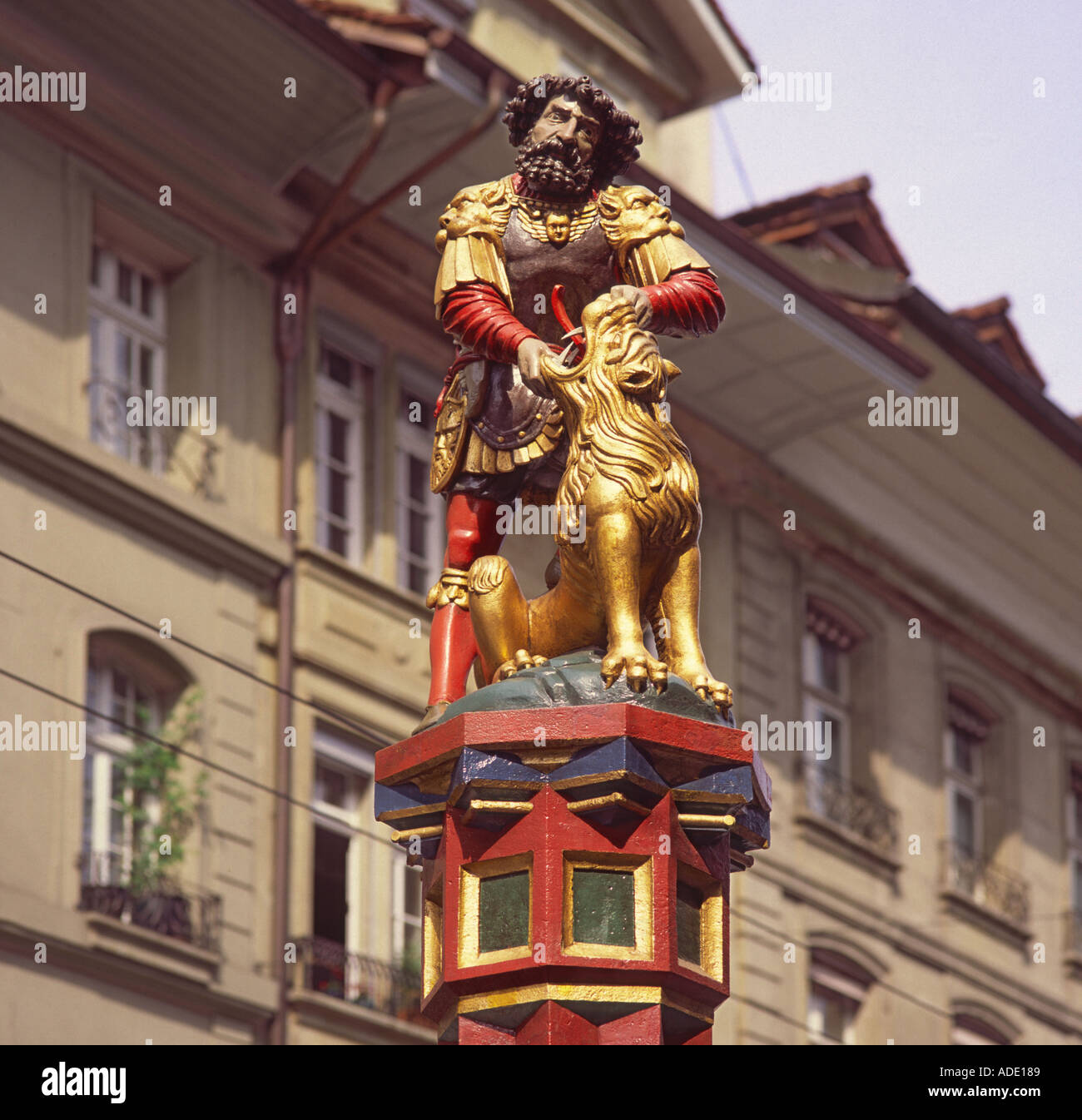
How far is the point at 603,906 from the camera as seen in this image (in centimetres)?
678

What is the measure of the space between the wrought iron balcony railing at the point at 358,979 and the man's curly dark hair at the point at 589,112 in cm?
1129

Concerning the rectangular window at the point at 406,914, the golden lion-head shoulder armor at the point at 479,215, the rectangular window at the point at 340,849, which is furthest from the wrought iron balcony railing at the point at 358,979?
the golden lion-head shoulder armor at the point at 479,215

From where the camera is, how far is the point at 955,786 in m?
26.6

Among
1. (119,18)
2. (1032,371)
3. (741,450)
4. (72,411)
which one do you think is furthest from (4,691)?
(1032,371)

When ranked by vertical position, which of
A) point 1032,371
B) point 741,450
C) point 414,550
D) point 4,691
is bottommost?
point 4,691

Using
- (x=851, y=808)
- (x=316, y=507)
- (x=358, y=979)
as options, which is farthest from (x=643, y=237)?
(x=851, y=808)

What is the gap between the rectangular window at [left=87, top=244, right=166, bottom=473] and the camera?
1822 centimetres

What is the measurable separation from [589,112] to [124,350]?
11461 mm

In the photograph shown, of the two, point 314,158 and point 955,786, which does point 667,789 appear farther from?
point 955,786

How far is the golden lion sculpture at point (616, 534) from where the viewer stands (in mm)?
7027

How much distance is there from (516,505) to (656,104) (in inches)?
715

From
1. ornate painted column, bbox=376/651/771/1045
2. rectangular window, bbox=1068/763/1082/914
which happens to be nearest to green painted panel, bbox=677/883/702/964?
ornate painted column, bbox=376/651/771/1045

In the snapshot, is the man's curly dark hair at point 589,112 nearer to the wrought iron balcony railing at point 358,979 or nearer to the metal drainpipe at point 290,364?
the metal drainpipe at point 290,364

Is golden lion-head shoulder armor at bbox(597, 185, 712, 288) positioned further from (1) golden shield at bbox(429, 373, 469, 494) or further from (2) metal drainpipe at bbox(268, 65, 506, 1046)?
(2) metal drainpipe at bbox(268, 65, 506, 1046)
